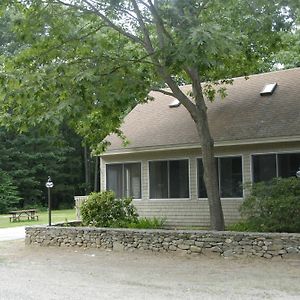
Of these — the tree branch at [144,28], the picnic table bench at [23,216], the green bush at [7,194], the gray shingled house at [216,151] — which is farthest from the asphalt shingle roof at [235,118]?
the green bush at [7,194]

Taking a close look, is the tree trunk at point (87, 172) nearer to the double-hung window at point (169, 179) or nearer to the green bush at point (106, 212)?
the double-hung window at point (169, 179)

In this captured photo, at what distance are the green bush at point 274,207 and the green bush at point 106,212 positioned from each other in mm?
4364

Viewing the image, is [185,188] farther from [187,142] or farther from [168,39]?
[168,39]

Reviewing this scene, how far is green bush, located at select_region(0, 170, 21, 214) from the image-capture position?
3991 cm

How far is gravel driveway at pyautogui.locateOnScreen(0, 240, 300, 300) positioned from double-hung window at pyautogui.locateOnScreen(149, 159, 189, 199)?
529 centimetres

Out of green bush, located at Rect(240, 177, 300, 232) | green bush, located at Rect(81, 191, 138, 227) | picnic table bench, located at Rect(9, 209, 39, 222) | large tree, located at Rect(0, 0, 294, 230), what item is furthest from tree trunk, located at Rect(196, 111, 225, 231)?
picnic table bench, located at Rect(9, 209, 39, 222)

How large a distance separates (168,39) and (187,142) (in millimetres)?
5825

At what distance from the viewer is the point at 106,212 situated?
54.2 feet

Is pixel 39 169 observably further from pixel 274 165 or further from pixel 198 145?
pixel 274 165

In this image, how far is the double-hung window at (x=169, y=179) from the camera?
18.5 m

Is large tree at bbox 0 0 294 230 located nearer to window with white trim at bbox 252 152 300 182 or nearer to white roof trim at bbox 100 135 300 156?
white roof trim at bbox 100 135 300 156

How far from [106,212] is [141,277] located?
652 cm

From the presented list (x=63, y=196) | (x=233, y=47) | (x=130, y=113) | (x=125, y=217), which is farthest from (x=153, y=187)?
(x=63, y=196)

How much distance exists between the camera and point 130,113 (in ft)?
73.8
